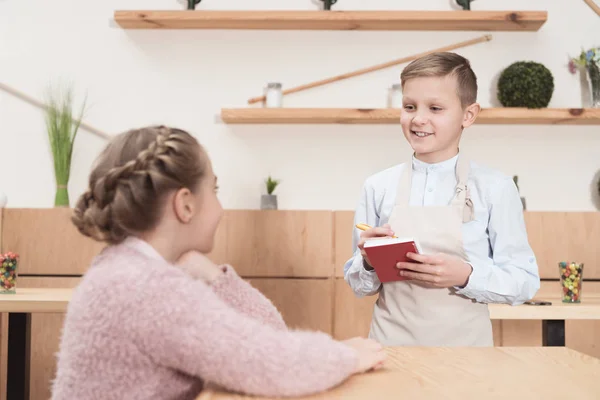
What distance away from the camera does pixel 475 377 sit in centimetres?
105

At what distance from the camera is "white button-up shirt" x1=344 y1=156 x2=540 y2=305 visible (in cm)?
166

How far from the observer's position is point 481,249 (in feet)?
5.77

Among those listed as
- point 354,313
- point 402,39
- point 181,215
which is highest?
point 402,39

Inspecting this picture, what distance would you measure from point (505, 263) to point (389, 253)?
33cm

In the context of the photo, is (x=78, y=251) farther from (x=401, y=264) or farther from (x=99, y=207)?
(x=99, y=207)

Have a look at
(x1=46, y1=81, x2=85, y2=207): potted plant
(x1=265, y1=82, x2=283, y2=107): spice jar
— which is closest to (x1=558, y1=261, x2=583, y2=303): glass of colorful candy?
(x1=265, y1=82, x2=283, y2=107): spice jar

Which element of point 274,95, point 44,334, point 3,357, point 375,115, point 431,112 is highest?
point 274,95

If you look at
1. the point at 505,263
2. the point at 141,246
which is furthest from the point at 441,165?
the point at 141,246

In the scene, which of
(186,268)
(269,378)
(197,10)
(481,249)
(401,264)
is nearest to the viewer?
(269,378)

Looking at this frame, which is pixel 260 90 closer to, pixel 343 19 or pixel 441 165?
pixel 343 19

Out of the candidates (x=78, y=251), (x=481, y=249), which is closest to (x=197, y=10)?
(x=78, y=251)

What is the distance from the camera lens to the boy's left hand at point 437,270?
Result: 158 cm

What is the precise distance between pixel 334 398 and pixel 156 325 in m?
0.26

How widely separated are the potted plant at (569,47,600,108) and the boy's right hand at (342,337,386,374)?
3.00 m
